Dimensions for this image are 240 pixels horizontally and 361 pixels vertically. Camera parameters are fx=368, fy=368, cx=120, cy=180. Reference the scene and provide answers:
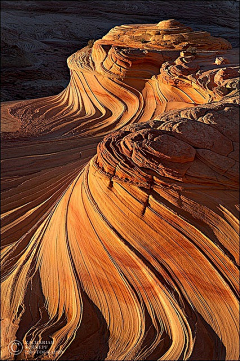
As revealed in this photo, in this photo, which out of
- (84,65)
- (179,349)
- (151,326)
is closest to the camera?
(179,349)

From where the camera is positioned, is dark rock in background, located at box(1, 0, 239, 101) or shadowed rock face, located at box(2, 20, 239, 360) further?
dark rock in background, located at box(1, 0, 239, 101)

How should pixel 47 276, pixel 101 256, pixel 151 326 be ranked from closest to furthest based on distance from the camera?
1. pixel 151 326
2. pixel 101 256
3. pixel 47 276

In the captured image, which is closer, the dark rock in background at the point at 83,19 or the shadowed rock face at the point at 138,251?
the shadowed rock face at the point at 138,251

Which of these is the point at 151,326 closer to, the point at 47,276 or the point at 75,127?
the point at 47,276

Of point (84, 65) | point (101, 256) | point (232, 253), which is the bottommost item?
point (101, 256)

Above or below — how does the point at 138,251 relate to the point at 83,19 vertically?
below

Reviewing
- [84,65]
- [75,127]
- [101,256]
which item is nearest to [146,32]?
[84,65]

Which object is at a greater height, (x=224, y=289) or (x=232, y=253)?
(x=232, y=253)

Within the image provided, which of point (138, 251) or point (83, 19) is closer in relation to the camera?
point (138, 251)
